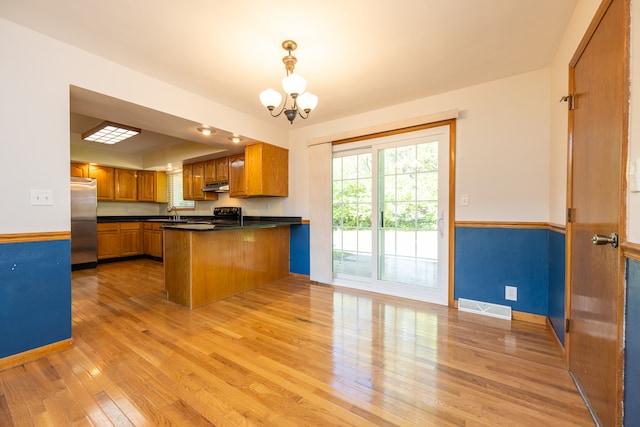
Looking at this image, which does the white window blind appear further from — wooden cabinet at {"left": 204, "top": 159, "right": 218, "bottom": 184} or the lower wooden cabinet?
wooden cabinet at {"left": 204, "top": 159, "right": 218, "bottom": 184}

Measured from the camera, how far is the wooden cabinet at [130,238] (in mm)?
5578

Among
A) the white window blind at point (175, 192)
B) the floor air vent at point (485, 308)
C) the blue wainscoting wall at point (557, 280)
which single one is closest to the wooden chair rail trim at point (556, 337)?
the blue wainscoting wall at point (557, 280)

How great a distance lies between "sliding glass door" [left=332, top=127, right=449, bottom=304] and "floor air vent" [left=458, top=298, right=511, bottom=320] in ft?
0.68

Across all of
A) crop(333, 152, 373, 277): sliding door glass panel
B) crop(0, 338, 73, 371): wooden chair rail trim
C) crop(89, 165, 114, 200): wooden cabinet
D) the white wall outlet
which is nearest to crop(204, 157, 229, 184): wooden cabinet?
crop(333, 152, 373, 277): sliding door glass panel

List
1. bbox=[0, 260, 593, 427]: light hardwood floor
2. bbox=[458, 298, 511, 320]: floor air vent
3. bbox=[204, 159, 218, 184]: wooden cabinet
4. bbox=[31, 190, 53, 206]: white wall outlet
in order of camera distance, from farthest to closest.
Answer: bbox=[204, 159, 218, 184]: wooden cabinet → bbox=[458, 298, 511, 320]: floor air vent → bbox=[31, 190, 53, 206]: white wall outlet → bbox=[0, 260, 593, 427]: light hardwood floor

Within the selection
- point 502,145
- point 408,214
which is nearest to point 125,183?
point 408,214

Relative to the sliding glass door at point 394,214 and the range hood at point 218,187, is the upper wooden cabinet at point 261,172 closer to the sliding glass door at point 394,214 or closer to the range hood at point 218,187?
the range hood at point 218,187

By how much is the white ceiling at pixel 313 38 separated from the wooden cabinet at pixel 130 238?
369 cm

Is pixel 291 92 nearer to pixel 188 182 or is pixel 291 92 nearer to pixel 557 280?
pixel 557 280

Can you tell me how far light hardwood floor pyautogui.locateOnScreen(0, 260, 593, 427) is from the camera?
138 centimetres

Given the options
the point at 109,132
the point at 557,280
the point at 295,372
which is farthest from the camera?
the point at 109,132

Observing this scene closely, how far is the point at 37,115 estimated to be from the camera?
1.92 meters

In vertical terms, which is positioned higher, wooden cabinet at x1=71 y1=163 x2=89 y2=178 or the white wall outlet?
wooden cabinet at x1=71 y1=163 x2=89 y2=178

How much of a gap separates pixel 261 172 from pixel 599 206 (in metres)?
3.50
